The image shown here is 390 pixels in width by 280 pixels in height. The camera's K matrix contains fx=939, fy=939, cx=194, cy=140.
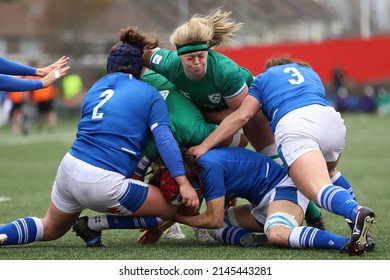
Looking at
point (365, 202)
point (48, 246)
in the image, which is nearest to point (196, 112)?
point (48, 246)

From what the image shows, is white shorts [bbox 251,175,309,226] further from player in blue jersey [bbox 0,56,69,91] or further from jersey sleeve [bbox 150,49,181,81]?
player in blue jersey [bbox 0,56,69,91]

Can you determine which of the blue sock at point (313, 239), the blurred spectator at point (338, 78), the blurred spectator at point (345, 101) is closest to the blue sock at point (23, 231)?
the blue sock at point (313, 239)

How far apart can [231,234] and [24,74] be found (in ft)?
6.22

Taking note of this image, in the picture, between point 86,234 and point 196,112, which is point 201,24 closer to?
point 196,112

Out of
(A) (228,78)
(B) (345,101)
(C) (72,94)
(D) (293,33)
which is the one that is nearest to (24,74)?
(A) (228,78)

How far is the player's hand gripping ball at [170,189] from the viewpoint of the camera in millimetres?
6070

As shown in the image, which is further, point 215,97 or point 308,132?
point 215,97

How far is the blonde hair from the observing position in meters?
6.36

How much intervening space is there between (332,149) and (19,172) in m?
7.78

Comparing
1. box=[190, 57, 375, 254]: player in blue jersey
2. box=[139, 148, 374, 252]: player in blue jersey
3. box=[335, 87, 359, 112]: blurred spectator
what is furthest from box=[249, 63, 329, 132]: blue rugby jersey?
box=[335, 87, 359, 112]: blurred spectator

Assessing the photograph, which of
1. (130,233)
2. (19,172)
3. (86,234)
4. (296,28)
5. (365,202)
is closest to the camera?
(86,234)

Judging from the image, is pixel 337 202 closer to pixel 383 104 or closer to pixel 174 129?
pixel 174 129

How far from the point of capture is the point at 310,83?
20.9ft

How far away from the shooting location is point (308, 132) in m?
6.04
